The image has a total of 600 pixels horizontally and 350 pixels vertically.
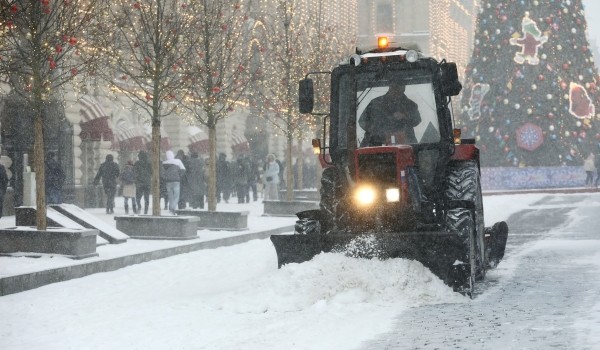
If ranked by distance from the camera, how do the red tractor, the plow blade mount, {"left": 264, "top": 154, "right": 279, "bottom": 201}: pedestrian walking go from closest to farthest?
the plow blade mount < the red tractor < {"left": 264, "top": 154, "right": 279, "bottom": 201}: pedestrian walking

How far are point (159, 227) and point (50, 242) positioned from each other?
15.0 ft

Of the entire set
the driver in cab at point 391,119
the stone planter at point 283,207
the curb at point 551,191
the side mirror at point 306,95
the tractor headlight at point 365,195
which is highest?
the side mirror at point 306,95

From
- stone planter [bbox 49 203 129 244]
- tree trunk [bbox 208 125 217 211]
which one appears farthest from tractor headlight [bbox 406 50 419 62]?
tree trunk [bbox 208 125 217 211]

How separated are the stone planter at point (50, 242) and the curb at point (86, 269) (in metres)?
0.36

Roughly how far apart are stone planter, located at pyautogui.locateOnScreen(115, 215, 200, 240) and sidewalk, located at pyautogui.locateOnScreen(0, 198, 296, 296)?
317 mm

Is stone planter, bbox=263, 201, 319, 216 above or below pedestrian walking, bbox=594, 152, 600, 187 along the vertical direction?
below

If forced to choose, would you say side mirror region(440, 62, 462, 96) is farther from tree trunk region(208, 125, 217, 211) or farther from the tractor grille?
tree trunk region(208, 125, 217, 211)

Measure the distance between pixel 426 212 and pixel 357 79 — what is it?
1.96 m

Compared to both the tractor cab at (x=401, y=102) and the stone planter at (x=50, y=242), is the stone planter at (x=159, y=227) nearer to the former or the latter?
the stone planter at (x=50, y=242)

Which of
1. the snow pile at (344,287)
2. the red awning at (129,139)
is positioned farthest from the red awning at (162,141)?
the snow pile at (344,287)

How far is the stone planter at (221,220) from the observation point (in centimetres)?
2236

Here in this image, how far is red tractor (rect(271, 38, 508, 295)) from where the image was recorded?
34.8 feet

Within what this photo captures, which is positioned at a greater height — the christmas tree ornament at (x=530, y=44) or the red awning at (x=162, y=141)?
the christmas tree ornament at (x=530, y=44)

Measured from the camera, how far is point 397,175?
1078cm
